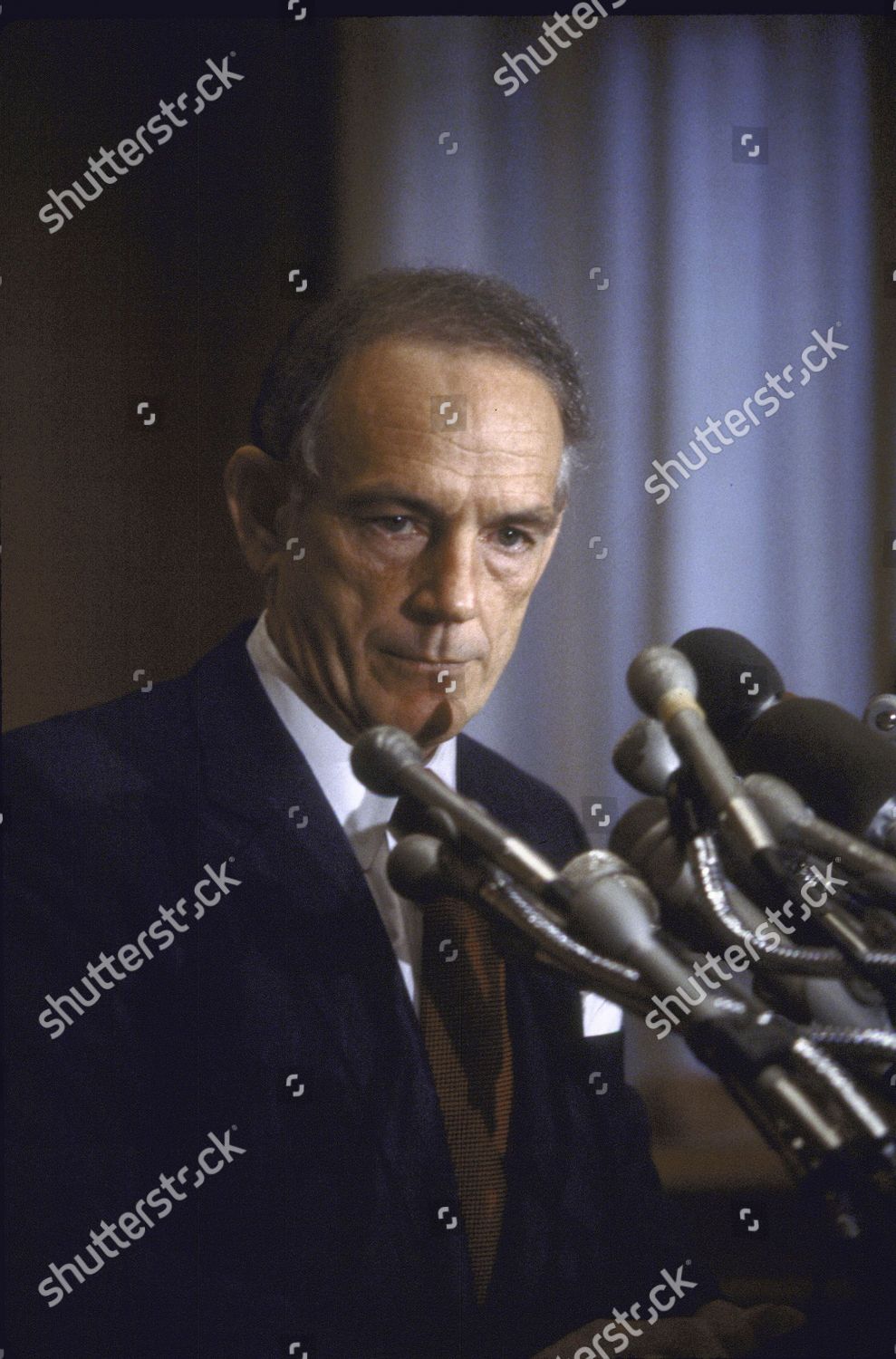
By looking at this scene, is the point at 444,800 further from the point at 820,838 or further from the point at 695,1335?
the point at 695,1335

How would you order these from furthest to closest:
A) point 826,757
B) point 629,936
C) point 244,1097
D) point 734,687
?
point 244,1097
point 734,687
point 826,757
point 629,936

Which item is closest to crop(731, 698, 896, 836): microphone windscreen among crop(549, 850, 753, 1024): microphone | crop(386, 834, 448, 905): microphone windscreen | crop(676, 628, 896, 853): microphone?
crop(676, 628, 896, 853): microphone

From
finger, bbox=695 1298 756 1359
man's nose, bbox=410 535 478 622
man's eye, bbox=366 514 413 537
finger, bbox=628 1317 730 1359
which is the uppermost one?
man's eye, bbox=366 514 413 537

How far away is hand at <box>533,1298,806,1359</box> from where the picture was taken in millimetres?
1400

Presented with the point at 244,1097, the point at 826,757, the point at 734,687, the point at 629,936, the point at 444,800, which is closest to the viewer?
the point at 629,936

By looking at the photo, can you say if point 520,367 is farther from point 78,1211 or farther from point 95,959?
point 78,1211

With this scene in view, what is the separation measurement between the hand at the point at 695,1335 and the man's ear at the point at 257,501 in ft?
3.15

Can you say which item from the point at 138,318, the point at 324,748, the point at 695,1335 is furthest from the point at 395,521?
the point at 695,1335

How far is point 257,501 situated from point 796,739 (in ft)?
2.27

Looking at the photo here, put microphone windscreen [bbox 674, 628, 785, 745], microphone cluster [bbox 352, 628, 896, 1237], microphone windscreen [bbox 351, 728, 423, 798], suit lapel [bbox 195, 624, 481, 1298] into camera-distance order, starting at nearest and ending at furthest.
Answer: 1. microphone cluster [bbox 352, 628, 896, 1237]
2. microphone windscreen [bbox 351, 728, 423, 798]
3. microphone windscreen [bbox 674, 628, 785, 745]
4. suit lapel [bbox 195, 624, 481, 1298]

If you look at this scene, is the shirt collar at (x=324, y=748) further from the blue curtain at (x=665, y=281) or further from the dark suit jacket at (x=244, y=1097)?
the blue curtain at (x=665, y=281)

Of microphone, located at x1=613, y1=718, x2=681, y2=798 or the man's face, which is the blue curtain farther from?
microphone, located at x1=613, y1=718, x2=681, y2=798

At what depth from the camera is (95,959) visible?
147 cm

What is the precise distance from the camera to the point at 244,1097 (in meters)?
1.45
